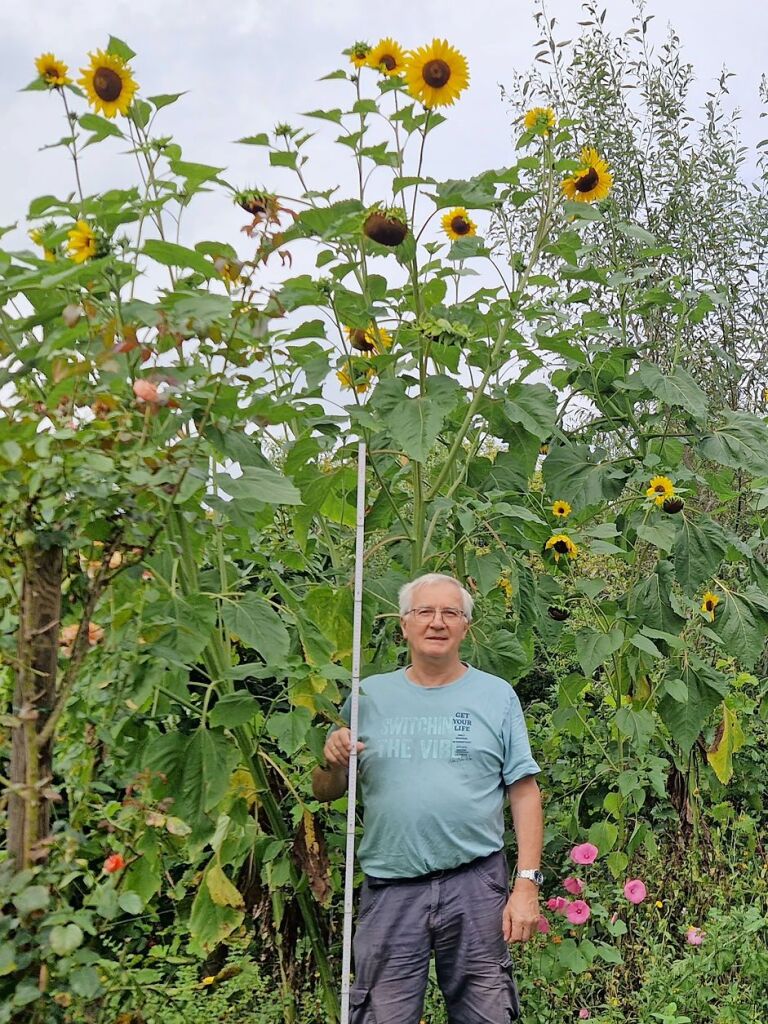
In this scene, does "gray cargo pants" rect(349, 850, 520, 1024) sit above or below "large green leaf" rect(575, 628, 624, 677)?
below

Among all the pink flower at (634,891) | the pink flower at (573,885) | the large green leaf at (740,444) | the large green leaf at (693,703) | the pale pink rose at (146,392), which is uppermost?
the large green leaf at (740,444)

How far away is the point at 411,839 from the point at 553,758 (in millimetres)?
1447

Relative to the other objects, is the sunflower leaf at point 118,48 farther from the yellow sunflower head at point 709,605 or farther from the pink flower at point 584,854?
the pink flower at point 584,854

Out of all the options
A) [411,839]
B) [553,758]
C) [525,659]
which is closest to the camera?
[411,839]

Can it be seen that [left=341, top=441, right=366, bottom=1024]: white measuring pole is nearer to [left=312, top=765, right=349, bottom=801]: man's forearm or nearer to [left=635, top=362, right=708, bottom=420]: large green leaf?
[left=312, top=765, right=349, bottom=801]: man's forearm

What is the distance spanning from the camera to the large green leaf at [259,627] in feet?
7.29

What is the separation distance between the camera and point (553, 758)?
12.5ft

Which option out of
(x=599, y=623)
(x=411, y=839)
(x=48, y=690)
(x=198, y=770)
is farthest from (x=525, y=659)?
(x=48, y=690)

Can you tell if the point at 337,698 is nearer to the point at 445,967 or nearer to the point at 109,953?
the point at 445,967

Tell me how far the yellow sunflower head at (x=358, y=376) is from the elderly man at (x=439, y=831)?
1.65ft

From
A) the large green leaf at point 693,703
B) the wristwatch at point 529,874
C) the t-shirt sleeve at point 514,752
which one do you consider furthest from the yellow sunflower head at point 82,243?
the large green leaf at point 693,703

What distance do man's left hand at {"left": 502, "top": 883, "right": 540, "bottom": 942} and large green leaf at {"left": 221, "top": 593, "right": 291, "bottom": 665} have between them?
2.23 ft

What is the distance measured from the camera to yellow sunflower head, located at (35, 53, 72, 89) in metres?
2.33

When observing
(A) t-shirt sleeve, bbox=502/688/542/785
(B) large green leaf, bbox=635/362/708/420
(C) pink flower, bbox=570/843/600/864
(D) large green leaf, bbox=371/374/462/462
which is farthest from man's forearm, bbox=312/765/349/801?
(B) large green leaf, bbox=635/362/708/420
